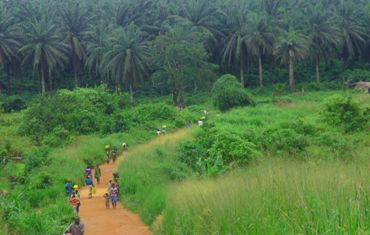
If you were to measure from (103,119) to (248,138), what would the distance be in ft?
54.0

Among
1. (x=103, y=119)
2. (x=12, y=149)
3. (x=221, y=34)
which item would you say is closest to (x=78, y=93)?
(x=103, y=119)

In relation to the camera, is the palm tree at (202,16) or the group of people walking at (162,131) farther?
the palm tree at (202,16)

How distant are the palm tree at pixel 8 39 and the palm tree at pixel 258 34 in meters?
22.2

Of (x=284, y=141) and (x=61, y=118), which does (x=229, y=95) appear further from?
(x=284, y=141)

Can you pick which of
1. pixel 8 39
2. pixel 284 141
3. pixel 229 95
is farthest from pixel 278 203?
pixel 8 39

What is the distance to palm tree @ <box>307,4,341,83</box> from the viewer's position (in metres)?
49.1

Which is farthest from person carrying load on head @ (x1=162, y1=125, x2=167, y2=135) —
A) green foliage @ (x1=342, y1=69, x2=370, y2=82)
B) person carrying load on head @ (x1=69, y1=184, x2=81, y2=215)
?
green foliage @ (x1=342, y1=69, x2=370, y2=82)

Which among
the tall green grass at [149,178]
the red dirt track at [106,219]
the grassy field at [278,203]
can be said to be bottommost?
the red dirt track at [106,219]

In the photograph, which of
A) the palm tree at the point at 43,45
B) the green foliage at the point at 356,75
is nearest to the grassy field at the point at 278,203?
the palm tree at the point at 43,45

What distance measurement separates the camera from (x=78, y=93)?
34.7m

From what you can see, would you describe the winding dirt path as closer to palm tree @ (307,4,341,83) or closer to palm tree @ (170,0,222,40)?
palm tree @ (307,4,341,83)

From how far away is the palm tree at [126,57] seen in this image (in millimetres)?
46375

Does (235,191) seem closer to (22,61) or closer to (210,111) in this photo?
(210,111)

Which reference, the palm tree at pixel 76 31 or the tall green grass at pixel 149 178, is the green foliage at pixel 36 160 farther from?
the palm tree at pixel 76 31
